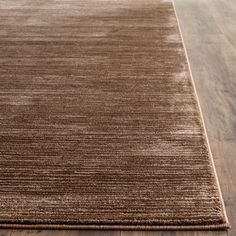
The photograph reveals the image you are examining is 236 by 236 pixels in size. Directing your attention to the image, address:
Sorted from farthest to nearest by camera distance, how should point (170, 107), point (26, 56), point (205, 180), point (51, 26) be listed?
1. point (51, 26)
2. point (26, 56)
3. point (170, 107)
4. point (205, 180)

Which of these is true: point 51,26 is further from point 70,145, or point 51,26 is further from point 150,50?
point 70,145

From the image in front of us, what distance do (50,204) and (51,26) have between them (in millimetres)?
1343

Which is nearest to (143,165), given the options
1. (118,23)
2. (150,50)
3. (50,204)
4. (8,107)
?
Answer: (50,204)

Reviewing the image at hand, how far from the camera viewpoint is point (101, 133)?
50.6 inches

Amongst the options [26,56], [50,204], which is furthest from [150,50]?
[50,204]

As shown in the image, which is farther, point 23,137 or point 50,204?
point 23,137

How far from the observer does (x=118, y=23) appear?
218 cm

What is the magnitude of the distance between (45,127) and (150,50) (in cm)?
76

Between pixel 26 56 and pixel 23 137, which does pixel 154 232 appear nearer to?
pixel 23 137

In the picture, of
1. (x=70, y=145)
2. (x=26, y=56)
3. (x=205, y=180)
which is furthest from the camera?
(x=26, y=56)

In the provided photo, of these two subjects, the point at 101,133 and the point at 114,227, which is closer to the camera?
the point at 114,227

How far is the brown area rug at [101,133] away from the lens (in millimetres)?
1015

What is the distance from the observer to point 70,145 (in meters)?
1.24

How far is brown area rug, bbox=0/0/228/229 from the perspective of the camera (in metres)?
1.01
